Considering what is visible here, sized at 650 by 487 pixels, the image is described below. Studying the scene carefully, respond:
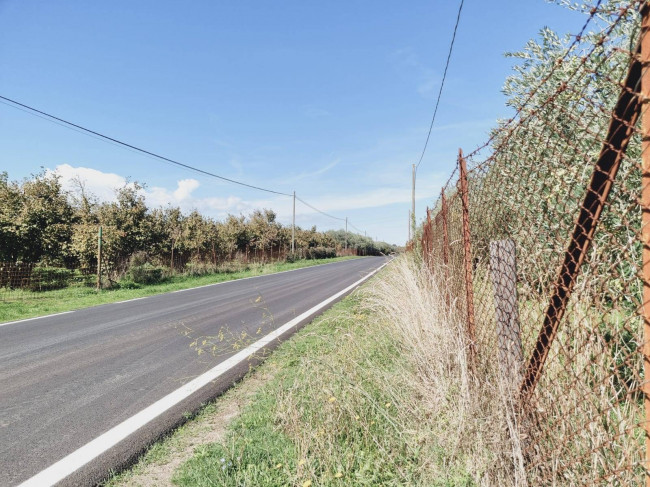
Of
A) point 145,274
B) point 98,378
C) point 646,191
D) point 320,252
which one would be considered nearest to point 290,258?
point 320,252

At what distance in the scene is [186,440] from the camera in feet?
9.37

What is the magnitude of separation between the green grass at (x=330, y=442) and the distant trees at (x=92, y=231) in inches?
580

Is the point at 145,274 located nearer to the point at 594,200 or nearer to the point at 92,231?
the point at 92,231

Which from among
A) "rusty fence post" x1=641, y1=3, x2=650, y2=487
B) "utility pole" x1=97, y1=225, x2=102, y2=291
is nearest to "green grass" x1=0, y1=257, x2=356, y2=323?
"utility pole" x1=97, y1=225, x2=102, y2=291

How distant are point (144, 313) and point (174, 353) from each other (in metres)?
3.87

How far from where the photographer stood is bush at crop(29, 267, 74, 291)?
13156mm

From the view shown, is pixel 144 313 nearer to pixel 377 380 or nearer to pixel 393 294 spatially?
pixel 393 294

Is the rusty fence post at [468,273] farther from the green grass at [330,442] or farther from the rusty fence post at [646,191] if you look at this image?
the rusty fence post at [646,191]

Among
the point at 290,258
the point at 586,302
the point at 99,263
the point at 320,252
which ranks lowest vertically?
the point at 99,263

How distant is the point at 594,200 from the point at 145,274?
17719 millimetres

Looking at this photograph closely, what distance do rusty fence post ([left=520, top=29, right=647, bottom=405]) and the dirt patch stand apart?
2.36 m

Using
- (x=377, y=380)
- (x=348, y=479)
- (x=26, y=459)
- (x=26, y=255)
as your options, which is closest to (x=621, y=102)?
(x=348, y=479)

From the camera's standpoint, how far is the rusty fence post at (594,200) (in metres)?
1.32

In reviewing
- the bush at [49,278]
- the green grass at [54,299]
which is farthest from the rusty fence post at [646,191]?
the bush at [49,278]
